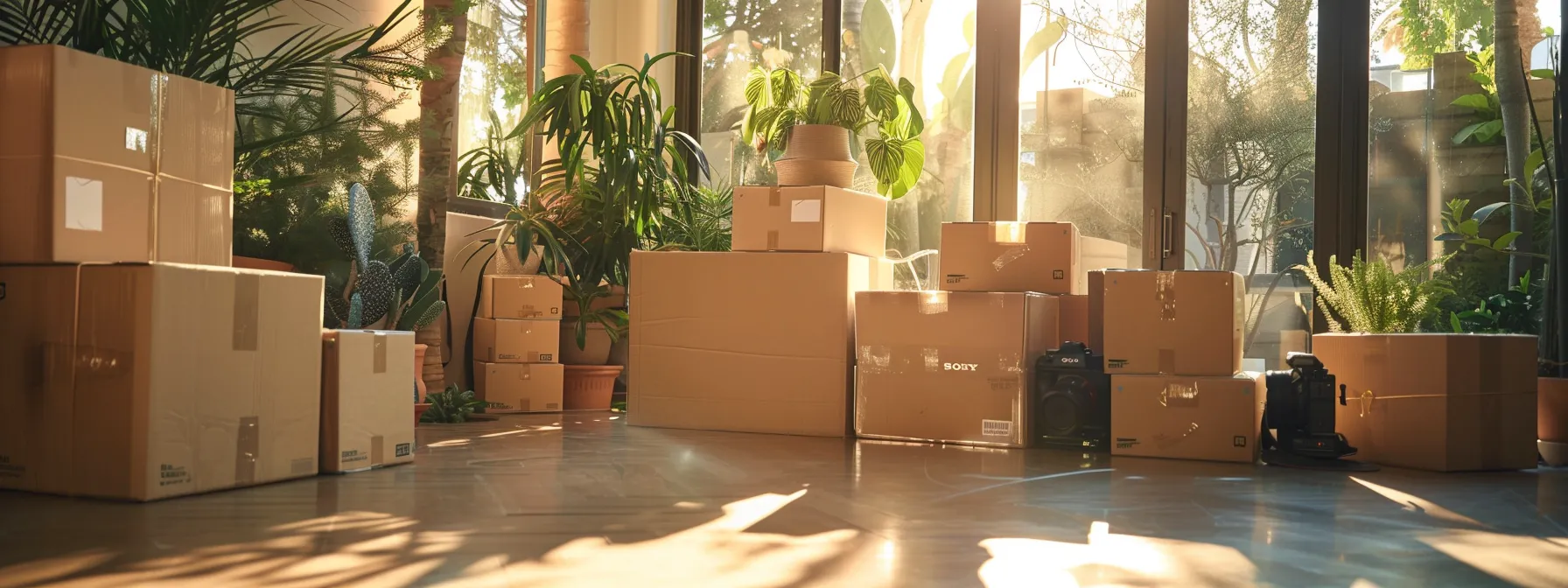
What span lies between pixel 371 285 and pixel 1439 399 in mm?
3210

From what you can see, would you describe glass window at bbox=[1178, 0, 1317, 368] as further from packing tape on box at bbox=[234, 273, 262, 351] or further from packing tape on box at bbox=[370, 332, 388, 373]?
packing tape on box at bbox=[234, 273, 262, 351]

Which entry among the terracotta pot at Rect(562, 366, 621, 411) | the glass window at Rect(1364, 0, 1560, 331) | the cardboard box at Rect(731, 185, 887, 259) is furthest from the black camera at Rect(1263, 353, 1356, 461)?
the terracotta pot at Rect(562, 366, 621, 411)

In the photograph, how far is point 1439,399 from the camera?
329 centimetres

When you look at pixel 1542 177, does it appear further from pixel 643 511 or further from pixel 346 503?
pixel 346 503

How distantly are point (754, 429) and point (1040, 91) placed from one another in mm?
1936

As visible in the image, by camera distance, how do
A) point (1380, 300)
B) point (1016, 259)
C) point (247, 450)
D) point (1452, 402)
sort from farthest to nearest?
point (1016, 259) → point (1380, 300) → point (1452, 402) → point (247, 450)

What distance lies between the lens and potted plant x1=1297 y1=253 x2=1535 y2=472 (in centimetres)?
328

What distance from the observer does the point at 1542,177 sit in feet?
13.5

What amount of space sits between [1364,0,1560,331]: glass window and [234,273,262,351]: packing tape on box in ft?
12.3

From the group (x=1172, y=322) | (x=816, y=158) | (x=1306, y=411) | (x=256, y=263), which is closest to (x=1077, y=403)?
(x=1172, y=322)

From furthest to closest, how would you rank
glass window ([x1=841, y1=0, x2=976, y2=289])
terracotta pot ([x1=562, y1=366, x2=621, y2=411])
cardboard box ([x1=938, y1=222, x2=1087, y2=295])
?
1. glass window ([x1=841, y1=0, x2=976, y2=289])
2. terracotta pot ([x1=562, y1=366, x2=621, y2=411])
3. cardboard box ([x1=938, y1=222, x2=1087, y2=295])

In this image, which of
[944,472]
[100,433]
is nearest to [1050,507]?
[944,472]

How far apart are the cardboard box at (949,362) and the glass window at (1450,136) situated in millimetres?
1432

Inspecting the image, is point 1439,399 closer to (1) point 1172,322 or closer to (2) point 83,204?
(1) point 1172,322
